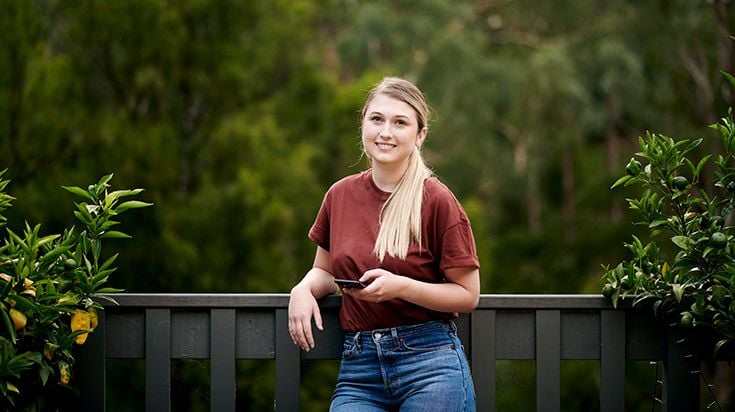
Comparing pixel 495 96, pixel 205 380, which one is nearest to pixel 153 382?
pixel 205 380

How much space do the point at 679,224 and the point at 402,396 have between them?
3.21ft

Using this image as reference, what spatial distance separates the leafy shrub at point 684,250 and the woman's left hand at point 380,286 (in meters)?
0.73

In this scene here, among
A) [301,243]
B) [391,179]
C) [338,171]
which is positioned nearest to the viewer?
[391,179]

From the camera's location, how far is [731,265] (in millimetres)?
2889

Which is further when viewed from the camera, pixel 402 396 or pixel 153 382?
pixel 153 382

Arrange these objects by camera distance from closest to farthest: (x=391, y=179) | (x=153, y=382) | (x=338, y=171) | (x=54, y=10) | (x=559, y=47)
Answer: (x=391, y=179) < (x=153, y=382) < (x=54, y=10) < (x=338, y=171) < (x=559, y=47)

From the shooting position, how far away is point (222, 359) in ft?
10.2

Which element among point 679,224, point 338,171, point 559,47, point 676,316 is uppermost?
point 559,47

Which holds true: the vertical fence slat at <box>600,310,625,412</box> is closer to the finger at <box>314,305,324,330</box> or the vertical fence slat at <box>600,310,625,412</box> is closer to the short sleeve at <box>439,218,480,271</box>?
the short sleeve at <box>439,218,480,271</box>

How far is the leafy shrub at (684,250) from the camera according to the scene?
2.90 m

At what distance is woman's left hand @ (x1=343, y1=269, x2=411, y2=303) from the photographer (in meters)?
2.64

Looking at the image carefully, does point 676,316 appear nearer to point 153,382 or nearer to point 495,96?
point 153,382

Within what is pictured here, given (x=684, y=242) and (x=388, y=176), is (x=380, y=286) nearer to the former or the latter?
(x=388, y=176)

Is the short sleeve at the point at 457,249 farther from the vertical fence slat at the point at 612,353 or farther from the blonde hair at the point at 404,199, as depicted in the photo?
the vertical fence slat at the point at 612,353
